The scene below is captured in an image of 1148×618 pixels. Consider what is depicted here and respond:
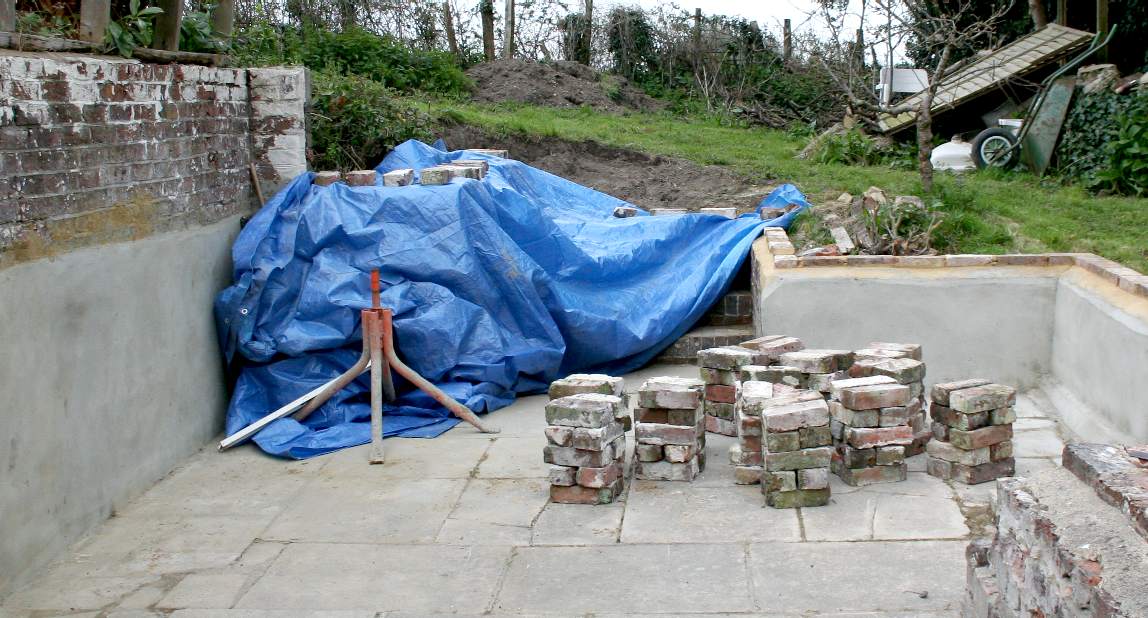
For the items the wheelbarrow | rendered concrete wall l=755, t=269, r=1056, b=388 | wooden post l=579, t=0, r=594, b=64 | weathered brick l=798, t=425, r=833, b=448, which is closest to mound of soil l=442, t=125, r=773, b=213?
rendered concrete wall l=755, t=269, r=1056, b=388

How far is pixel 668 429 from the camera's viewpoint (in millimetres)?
5059

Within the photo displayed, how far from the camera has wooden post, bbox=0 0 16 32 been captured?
14.9 feet

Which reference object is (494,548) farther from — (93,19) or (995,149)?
(995,149)

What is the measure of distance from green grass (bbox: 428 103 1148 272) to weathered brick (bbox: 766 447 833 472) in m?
3.09

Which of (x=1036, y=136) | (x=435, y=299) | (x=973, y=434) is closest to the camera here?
(x=973, y=434)

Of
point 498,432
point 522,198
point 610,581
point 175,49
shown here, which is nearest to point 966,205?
point 522,198

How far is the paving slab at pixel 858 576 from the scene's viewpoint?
3.81 metres

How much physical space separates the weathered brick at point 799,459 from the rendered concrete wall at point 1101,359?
5.48 feet

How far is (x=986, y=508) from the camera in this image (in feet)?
15.3

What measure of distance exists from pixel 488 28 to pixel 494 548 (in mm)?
13410

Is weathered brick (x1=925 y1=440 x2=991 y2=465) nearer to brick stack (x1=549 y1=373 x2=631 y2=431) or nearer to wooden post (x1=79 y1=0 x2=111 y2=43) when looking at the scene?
brick stack (x1=549 y1=373 x2=631 y2=431)

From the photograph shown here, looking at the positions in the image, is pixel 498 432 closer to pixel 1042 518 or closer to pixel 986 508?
pixel 986 508

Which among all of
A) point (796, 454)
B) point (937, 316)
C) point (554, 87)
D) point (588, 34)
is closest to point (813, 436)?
point (796, 454)

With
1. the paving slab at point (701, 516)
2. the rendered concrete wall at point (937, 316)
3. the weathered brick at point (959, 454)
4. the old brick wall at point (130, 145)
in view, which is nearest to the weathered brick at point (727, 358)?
the paving slab at point (701, 516)
